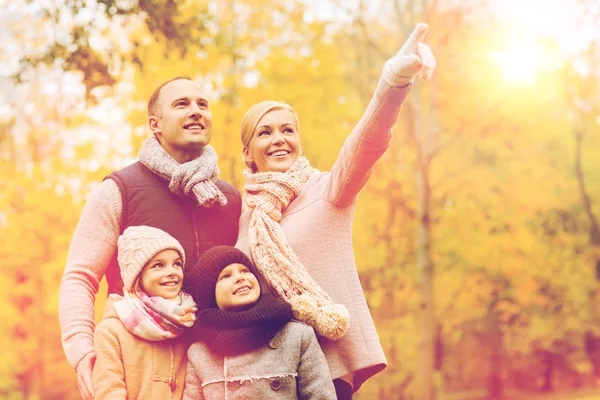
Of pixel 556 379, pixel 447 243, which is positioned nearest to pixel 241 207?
pixel 447 243

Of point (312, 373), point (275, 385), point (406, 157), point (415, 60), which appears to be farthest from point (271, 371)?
point (406, 157)

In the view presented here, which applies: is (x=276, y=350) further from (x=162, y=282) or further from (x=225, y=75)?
(x=225, y=75)

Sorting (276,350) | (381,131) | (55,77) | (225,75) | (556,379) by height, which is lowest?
(556,379)

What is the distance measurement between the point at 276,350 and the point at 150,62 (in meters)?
9.76

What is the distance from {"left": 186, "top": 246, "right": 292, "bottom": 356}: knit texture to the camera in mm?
2801

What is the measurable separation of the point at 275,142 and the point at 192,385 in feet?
3.90

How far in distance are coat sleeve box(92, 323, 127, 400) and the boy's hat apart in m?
0.39

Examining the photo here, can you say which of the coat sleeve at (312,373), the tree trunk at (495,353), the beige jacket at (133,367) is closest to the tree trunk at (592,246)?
the tree trunk at (495,353)

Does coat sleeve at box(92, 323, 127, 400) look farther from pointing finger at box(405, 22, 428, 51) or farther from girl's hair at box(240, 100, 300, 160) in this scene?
pointing finger at box(405, 22, 428, 51)

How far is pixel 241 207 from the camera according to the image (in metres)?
3.68

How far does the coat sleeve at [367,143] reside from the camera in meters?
2.92

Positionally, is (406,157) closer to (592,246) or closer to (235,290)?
(592,246)

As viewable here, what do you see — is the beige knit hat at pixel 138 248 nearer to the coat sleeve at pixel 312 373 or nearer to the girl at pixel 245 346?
the girl at pixel 245 346

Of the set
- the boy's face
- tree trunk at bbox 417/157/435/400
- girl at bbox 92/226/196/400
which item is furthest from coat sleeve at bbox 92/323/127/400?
tree trunk at bbox 417/157/435/400
